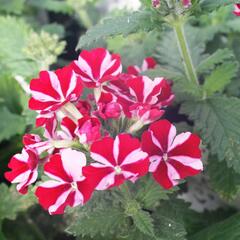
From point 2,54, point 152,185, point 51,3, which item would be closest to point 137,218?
point 152,185

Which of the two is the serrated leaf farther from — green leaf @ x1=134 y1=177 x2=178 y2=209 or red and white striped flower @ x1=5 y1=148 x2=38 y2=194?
red and white striped flower @ x1=5 y1=148 x2=38 y2=194

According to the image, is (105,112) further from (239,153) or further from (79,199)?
(239,153)

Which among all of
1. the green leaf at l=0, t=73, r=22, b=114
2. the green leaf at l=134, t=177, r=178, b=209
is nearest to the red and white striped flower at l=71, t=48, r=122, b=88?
the green leaf at l=134, t=177, r=178, b=209

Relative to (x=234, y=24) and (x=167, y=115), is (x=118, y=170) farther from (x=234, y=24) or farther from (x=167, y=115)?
(x=234, y=24)

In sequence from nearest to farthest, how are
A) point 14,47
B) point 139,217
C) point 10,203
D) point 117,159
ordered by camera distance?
1. point 117,159
2. point 139,217
3. point 10,203
4. point 14,47

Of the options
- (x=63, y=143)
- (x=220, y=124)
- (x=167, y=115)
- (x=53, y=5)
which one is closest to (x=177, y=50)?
(x=167, y=115)
